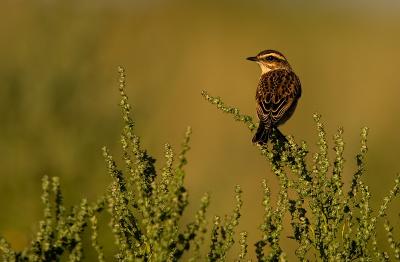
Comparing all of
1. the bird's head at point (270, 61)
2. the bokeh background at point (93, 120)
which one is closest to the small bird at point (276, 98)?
the bird's head at point (270, 61)

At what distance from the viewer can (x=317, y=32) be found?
36.3 metres

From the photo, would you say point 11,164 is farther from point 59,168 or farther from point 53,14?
point 53,14

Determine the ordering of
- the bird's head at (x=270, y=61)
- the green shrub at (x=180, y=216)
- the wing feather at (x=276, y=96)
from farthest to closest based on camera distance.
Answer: the bird's head at (x=270, y=61) < the wing feather at (x=276, y=96) < the green shrub at (x=180, y=216)

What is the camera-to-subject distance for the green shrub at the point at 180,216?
17.7ft

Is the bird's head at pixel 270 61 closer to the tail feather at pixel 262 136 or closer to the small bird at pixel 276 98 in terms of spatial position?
the small bird at pixel 276 98

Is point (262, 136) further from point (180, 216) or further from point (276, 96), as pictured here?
point (180, 216)

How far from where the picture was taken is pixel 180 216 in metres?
5.64

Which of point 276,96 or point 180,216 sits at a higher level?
point 276,96

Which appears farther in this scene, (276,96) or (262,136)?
(276,96)

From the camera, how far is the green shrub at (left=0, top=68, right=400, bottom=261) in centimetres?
540

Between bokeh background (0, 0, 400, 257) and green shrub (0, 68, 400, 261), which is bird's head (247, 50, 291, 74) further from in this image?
green shrub (0, 68, 400, 261)

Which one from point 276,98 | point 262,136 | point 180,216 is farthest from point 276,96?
point 180,216

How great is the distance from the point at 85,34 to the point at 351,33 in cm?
2532

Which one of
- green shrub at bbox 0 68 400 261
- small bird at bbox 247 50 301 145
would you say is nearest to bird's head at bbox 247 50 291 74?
small bird at bbox 247 50 301 145
